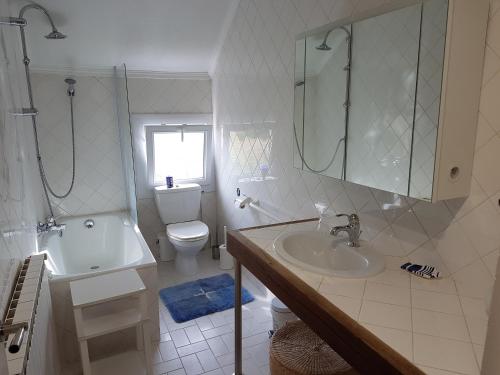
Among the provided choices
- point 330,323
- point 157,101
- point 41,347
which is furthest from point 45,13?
point 330,323

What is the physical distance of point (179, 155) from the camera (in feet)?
13.3

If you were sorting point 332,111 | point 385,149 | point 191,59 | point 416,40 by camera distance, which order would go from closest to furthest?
point 416,40 → point 385,149 → point 332,111 → point 191,59

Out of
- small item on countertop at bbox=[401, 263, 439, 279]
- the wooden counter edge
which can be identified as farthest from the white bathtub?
small item on countertop at bbox=[401, 263, 439, 279]

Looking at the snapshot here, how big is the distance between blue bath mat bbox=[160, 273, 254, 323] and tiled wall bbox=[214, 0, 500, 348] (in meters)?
0.59

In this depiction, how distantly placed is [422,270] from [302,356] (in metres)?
0.74

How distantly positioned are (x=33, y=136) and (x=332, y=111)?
8.63ft

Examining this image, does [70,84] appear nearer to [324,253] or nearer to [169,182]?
[169,182]

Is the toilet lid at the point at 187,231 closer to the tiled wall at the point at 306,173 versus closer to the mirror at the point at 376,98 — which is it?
the tiled wall at the point at 306,173

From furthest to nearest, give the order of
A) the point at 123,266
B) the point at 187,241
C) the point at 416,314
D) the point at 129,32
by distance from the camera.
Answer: the point at 187,241 → the point at 129,32 → the point at 123,266 → the point at 416,314

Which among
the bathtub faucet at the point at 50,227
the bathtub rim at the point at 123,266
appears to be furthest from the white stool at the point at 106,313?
the bathtub faucet at the point at 50,227

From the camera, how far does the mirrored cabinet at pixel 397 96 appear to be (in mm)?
1333

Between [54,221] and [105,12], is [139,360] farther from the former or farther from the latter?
[105,12]

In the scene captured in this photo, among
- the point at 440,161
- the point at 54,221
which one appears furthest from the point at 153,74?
the point at 440,161

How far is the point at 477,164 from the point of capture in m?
1.40
